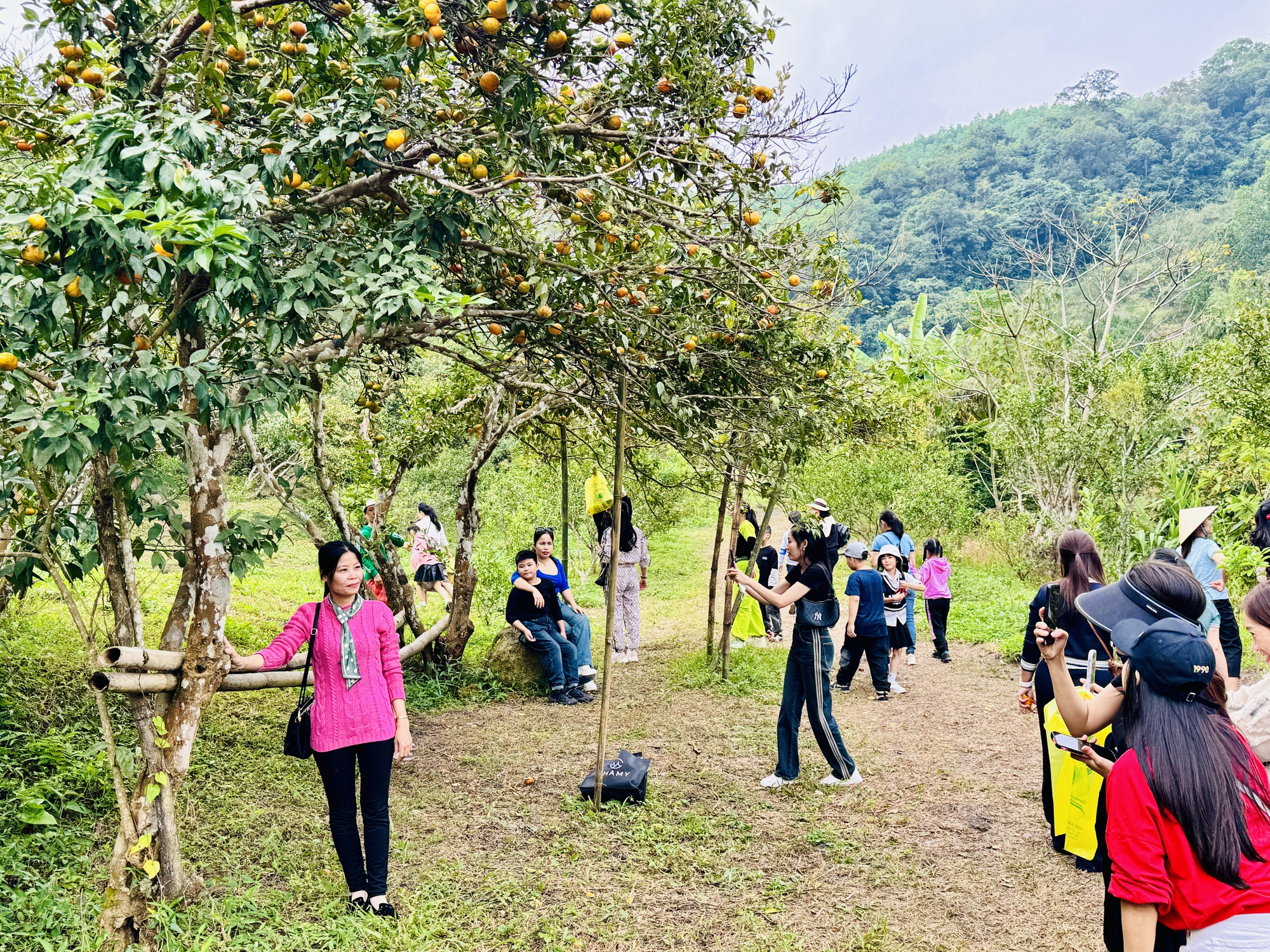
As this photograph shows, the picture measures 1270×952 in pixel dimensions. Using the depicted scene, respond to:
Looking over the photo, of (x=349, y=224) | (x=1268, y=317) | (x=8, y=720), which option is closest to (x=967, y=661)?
(x=1268, y=317)

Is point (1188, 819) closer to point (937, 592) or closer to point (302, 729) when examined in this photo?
point (302, 729)

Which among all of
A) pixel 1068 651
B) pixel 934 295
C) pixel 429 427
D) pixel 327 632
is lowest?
pixel 1068 651

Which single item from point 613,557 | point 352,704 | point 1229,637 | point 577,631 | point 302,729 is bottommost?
point 577,631

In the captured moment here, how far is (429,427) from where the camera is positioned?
8.15 metres

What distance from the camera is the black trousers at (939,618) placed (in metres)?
9.70

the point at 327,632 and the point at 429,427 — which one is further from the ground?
the point at 429,427

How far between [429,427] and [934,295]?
134 feet

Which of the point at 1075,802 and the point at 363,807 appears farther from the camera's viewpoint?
the point at 1075,802

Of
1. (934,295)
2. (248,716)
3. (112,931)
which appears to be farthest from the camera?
(934,295)

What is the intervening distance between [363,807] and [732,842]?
220 cm

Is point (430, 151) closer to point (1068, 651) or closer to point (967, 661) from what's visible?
point (1068, 651)

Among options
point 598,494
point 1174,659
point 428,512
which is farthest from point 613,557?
point 428,512

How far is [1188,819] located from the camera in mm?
2146

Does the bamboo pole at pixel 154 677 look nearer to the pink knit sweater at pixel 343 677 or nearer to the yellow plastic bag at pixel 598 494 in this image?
the pink knit sweater at pixel 343 677
